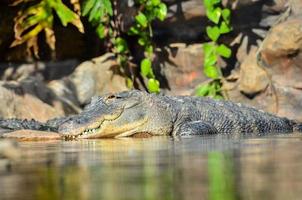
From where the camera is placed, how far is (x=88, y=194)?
2768 mm

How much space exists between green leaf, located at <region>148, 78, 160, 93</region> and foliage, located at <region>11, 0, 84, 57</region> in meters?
1.23

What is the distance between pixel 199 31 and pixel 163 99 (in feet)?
9.24

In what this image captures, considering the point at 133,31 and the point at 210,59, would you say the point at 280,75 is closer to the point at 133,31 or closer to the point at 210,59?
the point at 210,59

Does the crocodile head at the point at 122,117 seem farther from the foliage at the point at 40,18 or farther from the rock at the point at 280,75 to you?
the foliage at the point at 40,18

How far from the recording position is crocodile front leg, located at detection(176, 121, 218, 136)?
28.7 feet

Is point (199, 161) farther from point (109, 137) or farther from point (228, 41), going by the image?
point (228, 41)

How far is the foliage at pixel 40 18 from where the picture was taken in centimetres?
1139

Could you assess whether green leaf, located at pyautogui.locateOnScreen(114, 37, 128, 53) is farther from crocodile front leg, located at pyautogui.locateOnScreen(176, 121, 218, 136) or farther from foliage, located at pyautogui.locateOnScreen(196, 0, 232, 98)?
crocodile front leg, located at pyautogui.locateOnScreen(176, 121, 218, 136)

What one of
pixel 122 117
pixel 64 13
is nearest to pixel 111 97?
pixel 122 117

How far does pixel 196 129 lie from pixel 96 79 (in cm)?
347

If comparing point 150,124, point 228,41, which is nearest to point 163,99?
point 150,124

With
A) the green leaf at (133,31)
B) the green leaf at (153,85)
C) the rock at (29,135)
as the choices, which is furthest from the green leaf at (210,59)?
the rock at (29,135)

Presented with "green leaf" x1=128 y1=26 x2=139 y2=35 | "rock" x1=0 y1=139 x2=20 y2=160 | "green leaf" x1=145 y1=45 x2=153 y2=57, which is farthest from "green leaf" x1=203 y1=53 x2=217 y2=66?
"rock" x1=0 y1=139 x2=20 y2=160

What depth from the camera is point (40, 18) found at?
37.9 ft
